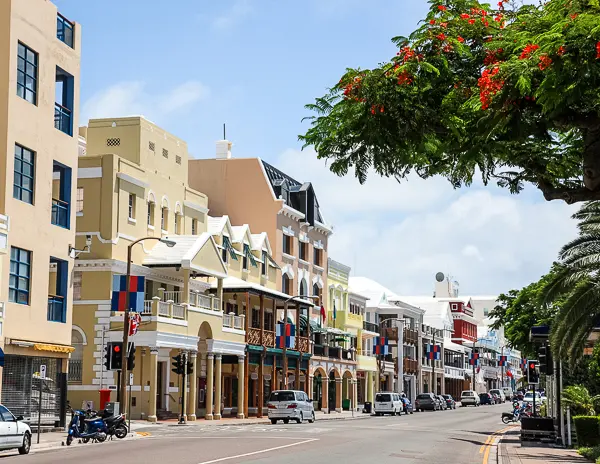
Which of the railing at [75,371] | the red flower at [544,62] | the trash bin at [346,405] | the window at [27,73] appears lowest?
the trash bin at [346,405]

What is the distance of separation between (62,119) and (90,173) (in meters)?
10.3

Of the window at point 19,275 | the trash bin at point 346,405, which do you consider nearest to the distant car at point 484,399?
the trash bin at point 346,405

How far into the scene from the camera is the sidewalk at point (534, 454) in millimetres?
24453

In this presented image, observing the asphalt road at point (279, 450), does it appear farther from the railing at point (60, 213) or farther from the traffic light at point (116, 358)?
the railing at point (60, 213)

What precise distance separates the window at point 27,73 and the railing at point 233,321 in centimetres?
2245

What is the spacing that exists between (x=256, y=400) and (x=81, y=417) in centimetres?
3342

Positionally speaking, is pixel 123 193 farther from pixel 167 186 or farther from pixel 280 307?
pixel 280 307

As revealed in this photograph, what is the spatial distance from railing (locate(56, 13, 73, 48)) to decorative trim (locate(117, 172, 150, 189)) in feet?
34.4

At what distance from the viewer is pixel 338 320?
77062 millimetres

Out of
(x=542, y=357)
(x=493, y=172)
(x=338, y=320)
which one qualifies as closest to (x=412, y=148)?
(x=493, y=172)

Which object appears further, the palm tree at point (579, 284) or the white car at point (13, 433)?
the palm tree at point (579, 284)

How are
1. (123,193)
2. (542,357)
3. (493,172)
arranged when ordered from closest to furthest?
1. (493,172)
2. (542,357)
3. (123,193)

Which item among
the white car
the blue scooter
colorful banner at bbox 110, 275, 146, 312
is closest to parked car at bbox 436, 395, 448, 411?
colorful banner at bbox 110, 275, 146, 312

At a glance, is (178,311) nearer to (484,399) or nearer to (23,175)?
(23,175)
